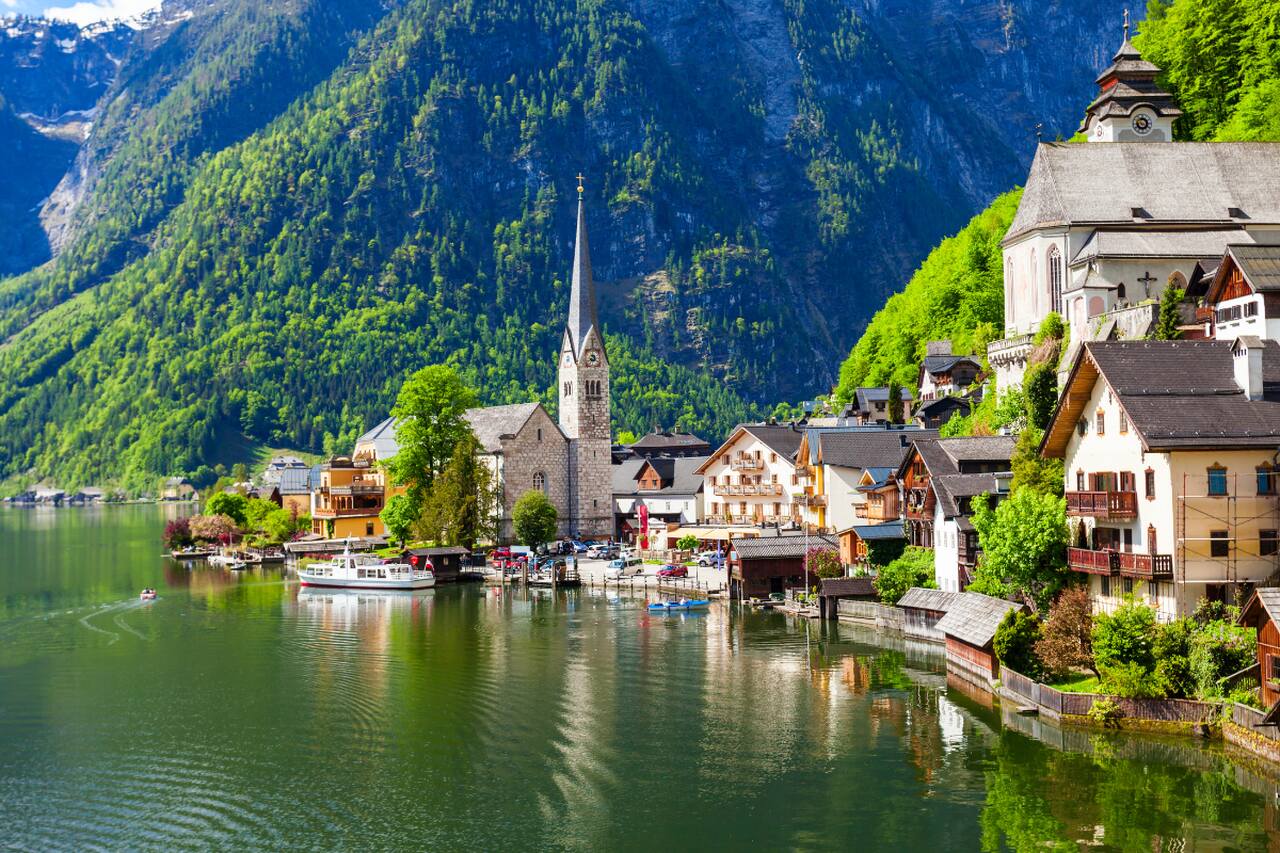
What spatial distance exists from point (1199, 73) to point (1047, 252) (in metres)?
29.9

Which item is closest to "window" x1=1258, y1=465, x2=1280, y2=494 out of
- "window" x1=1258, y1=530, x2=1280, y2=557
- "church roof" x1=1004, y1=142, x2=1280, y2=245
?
"window" x1=1258, y1=530, x2=1280, y2=557

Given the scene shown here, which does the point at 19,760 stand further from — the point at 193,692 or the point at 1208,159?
the point at 1208,159

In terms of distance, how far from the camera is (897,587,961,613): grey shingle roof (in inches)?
2752

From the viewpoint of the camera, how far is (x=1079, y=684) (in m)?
52.4

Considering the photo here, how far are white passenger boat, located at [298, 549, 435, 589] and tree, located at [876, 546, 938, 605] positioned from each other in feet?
136

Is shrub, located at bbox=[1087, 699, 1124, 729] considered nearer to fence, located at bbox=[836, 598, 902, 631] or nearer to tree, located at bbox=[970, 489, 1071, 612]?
tree, located at bbox=[970, 489, 1071, 612]

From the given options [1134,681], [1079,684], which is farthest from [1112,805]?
[1079,684]

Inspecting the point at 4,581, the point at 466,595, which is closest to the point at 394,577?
the point at 466,595

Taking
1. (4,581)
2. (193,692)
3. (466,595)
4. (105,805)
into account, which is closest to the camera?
(105,805)

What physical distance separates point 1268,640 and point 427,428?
89667 millimetres

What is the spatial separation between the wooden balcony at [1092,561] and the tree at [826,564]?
2788cm

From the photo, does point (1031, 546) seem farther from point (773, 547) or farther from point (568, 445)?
point (568, 445)

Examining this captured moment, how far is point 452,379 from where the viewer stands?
415 ft

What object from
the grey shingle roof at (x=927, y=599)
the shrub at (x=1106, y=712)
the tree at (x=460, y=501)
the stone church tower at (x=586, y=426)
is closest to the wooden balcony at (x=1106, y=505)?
the shrub at (x=1106, y=712)
